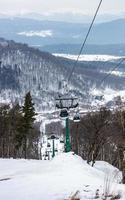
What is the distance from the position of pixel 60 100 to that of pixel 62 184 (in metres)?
18.4

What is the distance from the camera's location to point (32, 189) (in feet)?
44.7

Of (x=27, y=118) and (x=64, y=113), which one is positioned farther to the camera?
(x=27, y=118)

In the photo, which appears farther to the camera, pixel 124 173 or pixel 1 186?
pixel 124 173

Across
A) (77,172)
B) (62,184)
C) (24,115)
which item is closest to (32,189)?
(62,184)

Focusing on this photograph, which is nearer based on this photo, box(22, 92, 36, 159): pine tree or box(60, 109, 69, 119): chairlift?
box(60, 109, 69, 119): chairlift

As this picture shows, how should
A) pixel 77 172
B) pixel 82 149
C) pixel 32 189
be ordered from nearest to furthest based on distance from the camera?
pixel 32 189 → pixel 77 172 → pixel 82 149

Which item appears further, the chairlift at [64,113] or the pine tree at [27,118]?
the pine tree at [27,118]

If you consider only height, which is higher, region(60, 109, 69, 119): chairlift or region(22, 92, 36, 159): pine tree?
region(22, 92, 36, 159): pine tree

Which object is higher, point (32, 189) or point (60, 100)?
point (60, 100)

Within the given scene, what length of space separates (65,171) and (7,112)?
228ft

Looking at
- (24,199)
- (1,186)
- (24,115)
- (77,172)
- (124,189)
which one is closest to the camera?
(24,199)

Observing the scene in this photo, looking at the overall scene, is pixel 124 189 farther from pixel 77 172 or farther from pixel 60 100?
pixel 60 100

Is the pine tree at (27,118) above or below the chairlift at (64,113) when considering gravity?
above

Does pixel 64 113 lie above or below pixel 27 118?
below
